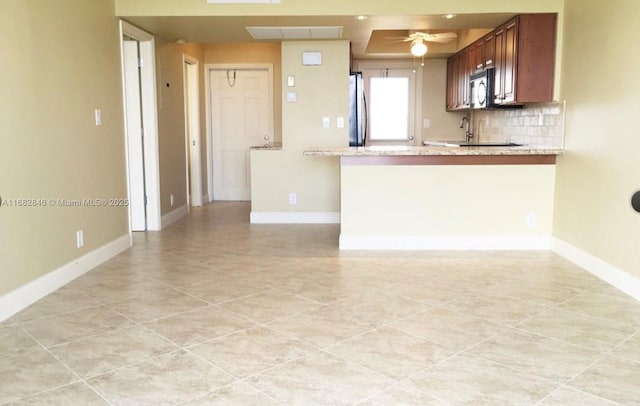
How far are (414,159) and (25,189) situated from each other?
306cm

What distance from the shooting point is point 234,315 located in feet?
10.4

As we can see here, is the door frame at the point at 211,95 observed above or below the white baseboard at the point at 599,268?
above

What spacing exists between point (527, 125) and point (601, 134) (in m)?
1.46

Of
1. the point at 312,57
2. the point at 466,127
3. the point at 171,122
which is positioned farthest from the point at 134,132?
the point at 466,127

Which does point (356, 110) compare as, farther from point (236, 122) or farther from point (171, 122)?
point (236, 122)

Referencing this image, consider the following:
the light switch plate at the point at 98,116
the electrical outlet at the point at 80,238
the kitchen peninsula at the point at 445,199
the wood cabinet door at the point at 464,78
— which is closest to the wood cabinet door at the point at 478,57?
the wood cabinet door at the point at 464,78

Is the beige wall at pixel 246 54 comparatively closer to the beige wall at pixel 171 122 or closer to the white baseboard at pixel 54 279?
the beige wall at pixel 171 122

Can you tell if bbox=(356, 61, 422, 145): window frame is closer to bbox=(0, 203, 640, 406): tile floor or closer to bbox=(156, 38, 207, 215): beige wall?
bbox=(156, 38, 207, 215): beige wall

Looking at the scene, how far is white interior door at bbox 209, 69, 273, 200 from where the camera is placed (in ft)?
26.3

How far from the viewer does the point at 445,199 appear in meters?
4.86

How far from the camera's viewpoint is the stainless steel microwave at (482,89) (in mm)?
5574

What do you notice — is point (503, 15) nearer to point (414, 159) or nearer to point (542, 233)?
point (414, 159)

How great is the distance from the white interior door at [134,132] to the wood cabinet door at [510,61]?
3.72 m

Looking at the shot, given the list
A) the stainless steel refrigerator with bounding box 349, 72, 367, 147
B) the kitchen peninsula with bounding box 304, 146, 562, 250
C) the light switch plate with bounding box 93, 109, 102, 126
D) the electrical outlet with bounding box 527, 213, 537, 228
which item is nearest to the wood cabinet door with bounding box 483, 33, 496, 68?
the kitchen peninsula with bounding box 304, 146, 562, 250
